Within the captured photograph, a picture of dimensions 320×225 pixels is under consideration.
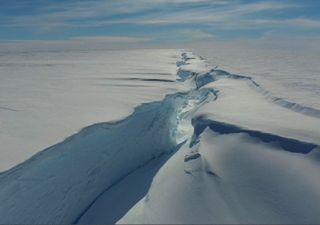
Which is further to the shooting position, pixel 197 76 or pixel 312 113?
pixel 197 76

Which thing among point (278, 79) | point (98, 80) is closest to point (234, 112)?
point (278, 79)

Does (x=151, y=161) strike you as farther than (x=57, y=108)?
Yes

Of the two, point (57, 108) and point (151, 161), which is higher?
point (57, 108)

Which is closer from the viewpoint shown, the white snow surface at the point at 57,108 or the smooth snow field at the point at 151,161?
the smooth snow field at the point at 151,161

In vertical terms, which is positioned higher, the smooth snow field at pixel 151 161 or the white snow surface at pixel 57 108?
the white snow surface at pixel 57 108

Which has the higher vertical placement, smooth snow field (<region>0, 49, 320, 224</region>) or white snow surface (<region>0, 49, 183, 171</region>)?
white snow surface (<region>0, 49, 183, 171</region>)

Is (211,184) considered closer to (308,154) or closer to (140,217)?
(140,217)

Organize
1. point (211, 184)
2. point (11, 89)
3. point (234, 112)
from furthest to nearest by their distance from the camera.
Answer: point (11, 89)
point (234, 112)
point (211, 184)

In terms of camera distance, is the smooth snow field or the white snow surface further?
the white snow surface
